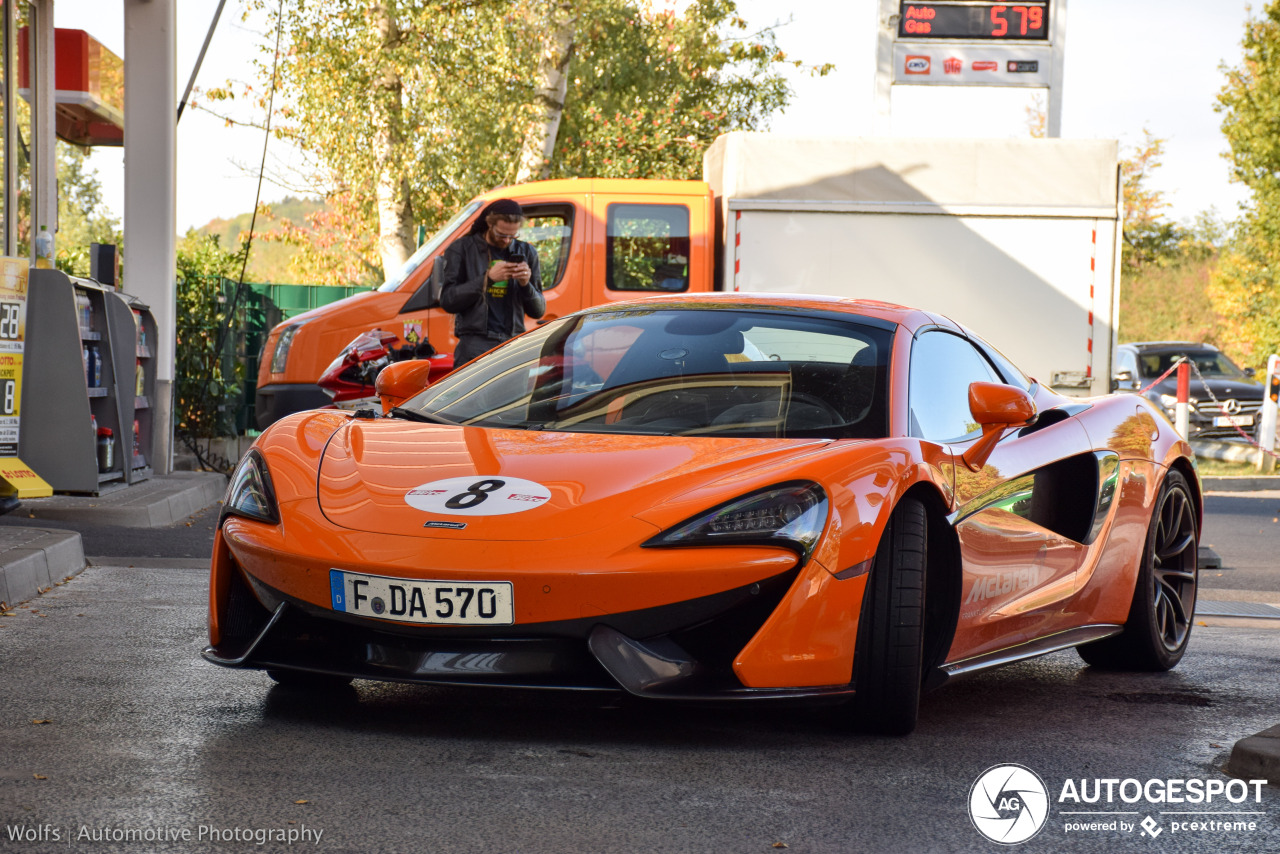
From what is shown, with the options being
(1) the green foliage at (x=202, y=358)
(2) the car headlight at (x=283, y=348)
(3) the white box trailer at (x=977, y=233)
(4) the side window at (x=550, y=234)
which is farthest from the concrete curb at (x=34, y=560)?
(1) the green foliage at (x=202, y=358)

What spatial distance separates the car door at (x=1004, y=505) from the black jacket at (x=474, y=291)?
11.7ft

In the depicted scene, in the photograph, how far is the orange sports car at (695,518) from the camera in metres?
3.37

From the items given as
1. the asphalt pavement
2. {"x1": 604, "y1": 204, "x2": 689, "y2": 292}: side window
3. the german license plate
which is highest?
{"x1": 604, "y1": 204, "x2": 689, "y2": 292}: side window

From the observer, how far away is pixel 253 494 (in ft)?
12.7

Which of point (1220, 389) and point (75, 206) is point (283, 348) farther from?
point (1220, 389)

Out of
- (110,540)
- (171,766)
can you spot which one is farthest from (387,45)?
(171,766)

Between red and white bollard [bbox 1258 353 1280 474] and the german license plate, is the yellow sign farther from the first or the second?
red and white bollard [bbox 1258 353 1280 474]

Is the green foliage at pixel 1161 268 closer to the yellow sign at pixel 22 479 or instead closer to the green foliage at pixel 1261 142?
the green foliage at pixel 1261 142

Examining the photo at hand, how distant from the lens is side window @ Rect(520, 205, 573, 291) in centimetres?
1136

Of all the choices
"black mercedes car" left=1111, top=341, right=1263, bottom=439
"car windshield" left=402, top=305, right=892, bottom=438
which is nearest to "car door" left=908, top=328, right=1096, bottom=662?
"car windshield" left=402, top=305, right=892, bottom=438

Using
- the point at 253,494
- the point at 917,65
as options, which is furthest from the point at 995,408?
the point at 917,65

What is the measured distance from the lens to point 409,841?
9.05 ft

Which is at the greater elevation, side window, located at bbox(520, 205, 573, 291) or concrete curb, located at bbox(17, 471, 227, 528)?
side window, located at bbox(520, 205, 573, 291)

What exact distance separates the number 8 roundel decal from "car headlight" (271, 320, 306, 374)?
7.58 metres
